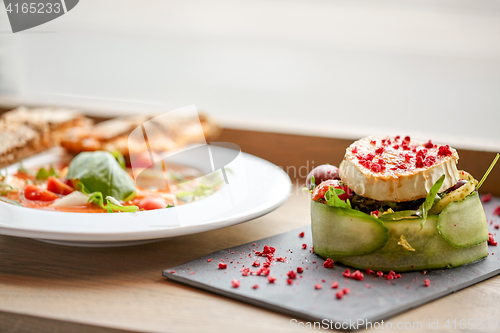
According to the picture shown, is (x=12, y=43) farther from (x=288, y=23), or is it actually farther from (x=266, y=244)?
(x=266, y=244)

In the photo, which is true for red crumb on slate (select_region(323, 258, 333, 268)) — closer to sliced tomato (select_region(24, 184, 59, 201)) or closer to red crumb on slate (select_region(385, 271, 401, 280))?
red crumb on slate (select_region(385, 271, 401, 280))

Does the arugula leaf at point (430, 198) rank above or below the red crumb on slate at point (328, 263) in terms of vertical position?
above

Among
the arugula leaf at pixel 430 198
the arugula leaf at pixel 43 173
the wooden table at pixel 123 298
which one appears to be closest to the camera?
the wooden table at pixel 123 298

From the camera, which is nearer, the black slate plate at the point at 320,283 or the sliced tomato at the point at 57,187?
the black slate plate at the point at 320,283

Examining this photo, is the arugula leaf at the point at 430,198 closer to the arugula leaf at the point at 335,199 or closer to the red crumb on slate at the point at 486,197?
the arugula leaf at the point at 335,199

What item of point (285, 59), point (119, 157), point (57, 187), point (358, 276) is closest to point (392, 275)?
point (358, 276)

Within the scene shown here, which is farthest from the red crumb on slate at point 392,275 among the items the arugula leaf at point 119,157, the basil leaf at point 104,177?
the arugula leaf at point 119,157
